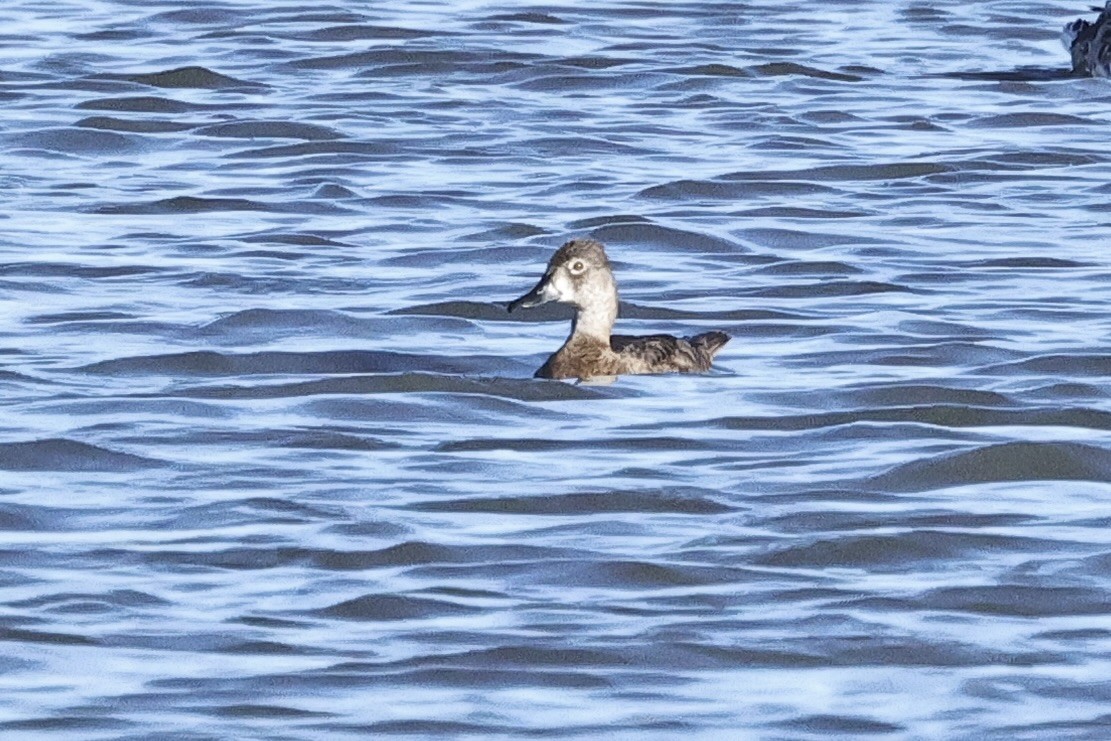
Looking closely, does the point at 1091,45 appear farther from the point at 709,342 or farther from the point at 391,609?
the point at 391,609

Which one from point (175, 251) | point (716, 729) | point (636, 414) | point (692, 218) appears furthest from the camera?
point (692, 218)

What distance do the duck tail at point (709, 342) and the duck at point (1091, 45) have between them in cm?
992

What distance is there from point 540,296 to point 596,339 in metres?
0.34

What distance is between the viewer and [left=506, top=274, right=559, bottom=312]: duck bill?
1286 cm

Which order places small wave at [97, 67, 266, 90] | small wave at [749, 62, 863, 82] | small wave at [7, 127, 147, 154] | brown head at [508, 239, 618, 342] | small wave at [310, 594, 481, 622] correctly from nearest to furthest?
small wave at [310, 594, 481, 622], brown head at [508, 239, 618, 342], small wave at [7, 127, 147, 154], small wave at [97, 67, 266, 90], small wave at [749, 62, 863, 82]

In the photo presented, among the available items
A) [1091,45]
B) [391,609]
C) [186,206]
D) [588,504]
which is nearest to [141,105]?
[186,206]

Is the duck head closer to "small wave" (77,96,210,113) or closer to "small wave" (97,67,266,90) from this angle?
"small wave" (77,96,210,113)

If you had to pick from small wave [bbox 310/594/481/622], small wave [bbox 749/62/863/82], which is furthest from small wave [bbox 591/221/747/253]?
small wave [bbox 310/594/481/622]

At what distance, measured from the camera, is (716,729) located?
26.4 ft

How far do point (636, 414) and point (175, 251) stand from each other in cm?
419

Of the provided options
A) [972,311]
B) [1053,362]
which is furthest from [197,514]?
[972,311]

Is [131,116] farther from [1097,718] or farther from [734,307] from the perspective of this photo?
[1097,718]

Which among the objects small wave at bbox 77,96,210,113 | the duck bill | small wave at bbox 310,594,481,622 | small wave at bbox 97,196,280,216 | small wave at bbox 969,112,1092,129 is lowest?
small wave at bbox 969,112,1092,129

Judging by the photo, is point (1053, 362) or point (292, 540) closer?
point (292, 540)
